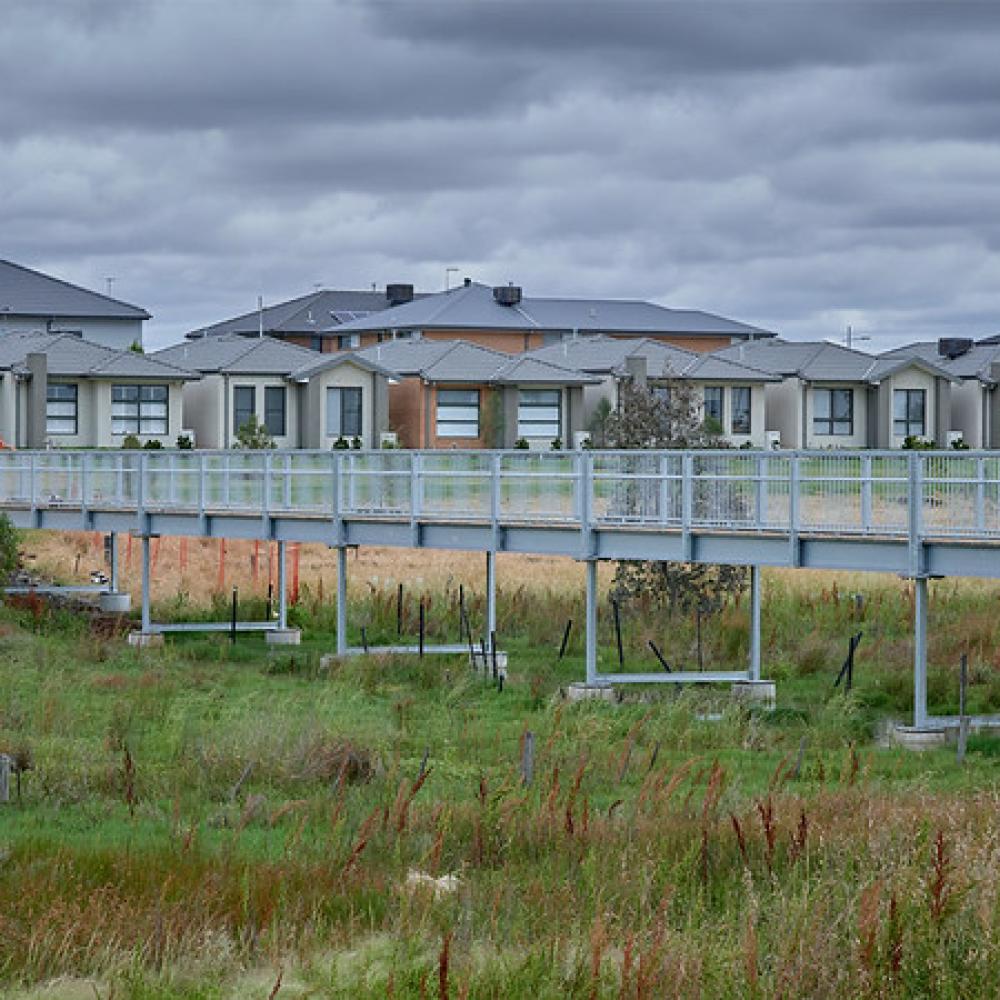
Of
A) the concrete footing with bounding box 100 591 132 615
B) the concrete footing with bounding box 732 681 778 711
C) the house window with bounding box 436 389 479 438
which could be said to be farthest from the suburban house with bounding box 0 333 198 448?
the concrete footing with bounding box 732 681 778 711

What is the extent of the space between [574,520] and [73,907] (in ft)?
53.0

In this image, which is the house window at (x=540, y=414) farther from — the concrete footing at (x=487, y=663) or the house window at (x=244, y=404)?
the concrete footing at (x=487, y=663)

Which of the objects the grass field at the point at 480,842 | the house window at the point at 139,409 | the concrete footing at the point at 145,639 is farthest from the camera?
the house window at the point at 139,409

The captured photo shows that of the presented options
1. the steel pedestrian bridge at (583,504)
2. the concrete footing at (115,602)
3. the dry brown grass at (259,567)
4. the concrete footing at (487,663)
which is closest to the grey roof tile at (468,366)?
the dry brown grass at (259,567)

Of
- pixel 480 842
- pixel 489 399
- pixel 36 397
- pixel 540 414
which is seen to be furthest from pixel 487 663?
pixel 540 414

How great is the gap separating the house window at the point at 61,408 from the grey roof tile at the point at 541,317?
859 inches

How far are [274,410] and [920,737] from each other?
158ft

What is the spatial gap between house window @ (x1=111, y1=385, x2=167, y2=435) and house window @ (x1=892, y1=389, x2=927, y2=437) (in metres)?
24.1

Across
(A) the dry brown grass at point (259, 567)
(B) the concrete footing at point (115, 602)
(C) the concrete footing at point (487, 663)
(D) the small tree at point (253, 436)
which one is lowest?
(C) the concrete footing at point (487, 663)

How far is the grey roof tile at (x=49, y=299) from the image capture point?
275 feet

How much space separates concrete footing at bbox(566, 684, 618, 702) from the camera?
85.4 feet

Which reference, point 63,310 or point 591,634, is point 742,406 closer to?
point 63,310

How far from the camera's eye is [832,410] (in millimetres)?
73438

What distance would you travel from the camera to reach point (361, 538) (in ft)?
103
